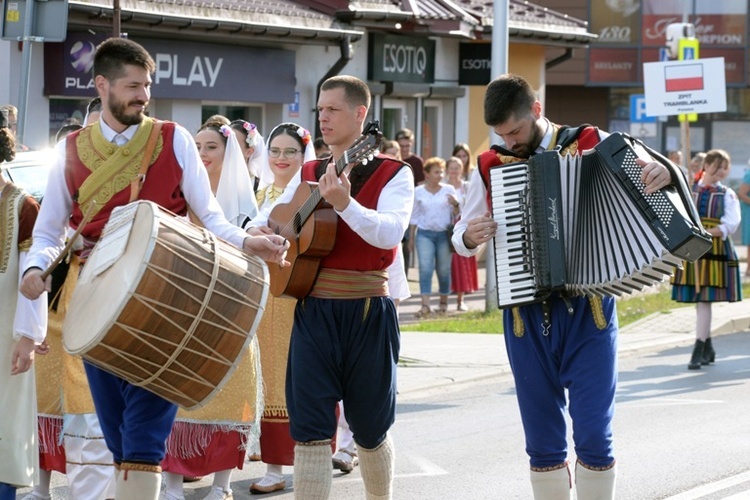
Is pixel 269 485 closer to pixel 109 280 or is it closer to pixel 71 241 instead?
pixel 71 241

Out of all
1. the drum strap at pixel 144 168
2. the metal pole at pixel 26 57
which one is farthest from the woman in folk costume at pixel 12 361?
the metal pole at pixel 26 57

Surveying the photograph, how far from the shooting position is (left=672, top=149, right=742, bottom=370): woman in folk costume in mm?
12195

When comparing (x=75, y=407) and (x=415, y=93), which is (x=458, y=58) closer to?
(x=415, y=93)

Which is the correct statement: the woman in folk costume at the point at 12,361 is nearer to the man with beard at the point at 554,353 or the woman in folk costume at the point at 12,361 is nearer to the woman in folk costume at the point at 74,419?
the woman in folk costume at the point at 74,419

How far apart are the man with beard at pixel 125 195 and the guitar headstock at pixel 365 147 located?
0.41m

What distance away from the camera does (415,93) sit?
21891 mm

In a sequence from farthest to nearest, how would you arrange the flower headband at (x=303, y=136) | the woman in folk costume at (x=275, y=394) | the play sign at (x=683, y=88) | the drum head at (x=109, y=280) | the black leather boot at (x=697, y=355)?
the play sign at (x=683, y=88) < the black leather boot at (x=697, y=355) < the flower headband at (x=303, y=136) < the woman in folk costume at (x=275, y=394) < the drum head at (x=109, y=280)

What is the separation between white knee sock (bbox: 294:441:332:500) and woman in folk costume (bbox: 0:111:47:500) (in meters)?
1.18

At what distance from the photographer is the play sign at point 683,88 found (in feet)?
60.4

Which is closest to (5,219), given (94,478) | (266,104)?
(94,478)

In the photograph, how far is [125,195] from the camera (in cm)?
545

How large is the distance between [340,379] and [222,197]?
1.96 meters

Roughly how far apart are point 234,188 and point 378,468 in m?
2.15

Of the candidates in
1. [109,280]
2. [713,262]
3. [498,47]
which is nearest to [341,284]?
[109,280]
